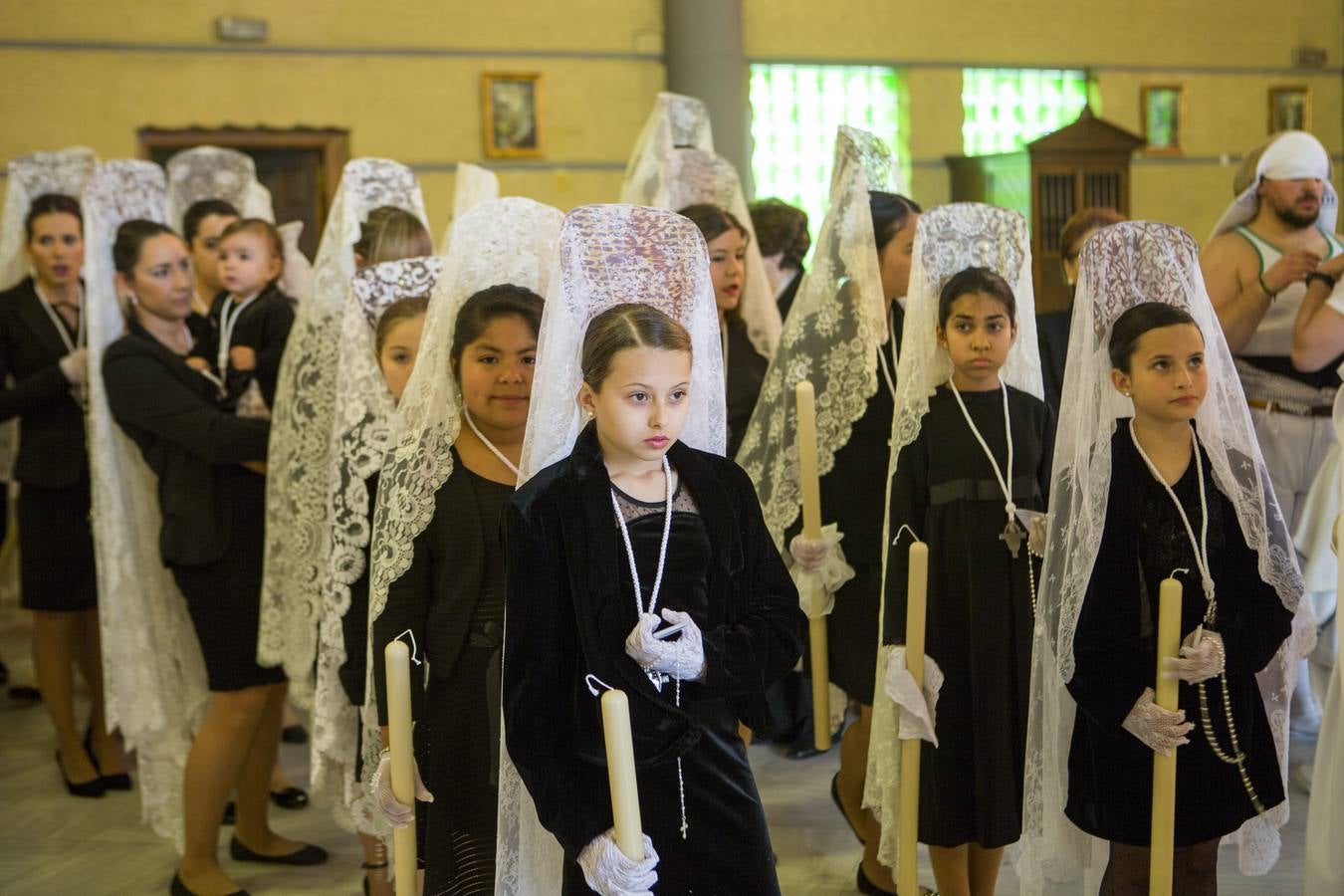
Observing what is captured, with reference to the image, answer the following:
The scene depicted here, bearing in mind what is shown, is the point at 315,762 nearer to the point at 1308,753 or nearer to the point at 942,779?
the point at 942,779

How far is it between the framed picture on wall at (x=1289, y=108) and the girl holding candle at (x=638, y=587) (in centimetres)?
1110

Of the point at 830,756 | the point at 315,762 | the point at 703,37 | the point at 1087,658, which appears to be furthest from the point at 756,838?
the point at 703,37

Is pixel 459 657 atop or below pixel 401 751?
atop

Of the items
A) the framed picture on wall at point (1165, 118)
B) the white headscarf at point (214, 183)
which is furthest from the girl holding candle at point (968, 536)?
the framed picture on wall at point (1165, 118)

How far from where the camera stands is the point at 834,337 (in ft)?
12.2

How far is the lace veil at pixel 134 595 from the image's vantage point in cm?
415

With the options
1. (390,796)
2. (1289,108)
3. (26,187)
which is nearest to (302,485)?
(390,796)

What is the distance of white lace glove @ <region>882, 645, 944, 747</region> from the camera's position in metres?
3.05

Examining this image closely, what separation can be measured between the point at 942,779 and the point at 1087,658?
0.65 metres

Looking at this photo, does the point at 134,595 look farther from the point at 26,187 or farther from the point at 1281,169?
the point at 1281,169

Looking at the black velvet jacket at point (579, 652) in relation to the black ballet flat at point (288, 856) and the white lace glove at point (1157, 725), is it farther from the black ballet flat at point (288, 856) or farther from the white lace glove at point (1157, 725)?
the black ballet flat at point (288, 856)

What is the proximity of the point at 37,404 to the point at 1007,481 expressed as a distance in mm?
3257

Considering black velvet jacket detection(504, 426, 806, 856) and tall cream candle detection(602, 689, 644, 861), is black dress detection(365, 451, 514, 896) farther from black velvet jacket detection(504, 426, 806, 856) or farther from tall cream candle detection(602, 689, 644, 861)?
tall cream candle detection(602, 689, 644, 861)

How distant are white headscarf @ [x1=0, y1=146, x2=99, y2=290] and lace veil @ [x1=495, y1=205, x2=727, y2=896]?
339 centimetres
